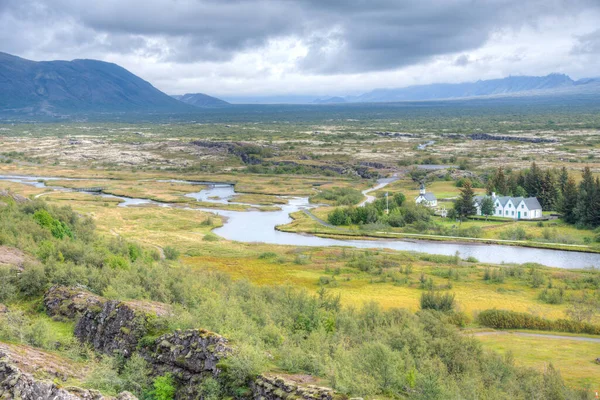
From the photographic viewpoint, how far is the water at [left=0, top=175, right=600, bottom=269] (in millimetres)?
75225

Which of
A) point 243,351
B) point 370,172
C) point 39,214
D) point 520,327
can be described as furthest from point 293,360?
point 370,172

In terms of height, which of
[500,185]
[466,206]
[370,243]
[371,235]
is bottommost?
[370,243]

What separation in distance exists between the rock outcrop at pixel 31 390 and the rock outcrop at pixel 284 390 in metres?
5.22

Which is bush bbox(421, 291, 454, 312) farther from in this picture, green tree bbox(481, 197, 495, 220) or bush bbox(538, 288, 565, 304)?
green tree bbox(481, 197, 495, 220)

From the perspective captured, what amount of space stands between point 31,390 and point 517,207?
309 feet

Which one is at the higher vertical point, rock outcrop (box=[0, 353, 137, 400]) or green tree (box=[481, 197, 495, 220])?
rock outcrop (box=[0, 353, 137, 400])

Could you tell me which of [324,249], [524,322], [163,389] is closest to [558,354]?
[524,322]

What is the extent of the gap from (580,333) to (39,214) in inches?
2110

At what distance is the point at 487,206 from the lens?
330ft

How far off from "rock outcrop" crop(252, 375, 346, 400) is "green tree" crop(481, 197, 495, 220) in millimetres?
86238

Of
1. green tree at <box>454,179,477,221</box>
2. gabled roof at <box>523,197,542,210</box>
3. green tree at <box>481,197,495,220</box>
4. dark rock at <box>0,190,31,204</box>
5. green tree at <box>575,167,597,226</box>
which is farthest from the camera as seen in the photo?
green tree at <box>481,197,495,220</box>

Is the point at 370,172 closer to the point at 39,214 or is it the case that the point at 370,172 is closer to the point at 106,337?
the point at 39,214

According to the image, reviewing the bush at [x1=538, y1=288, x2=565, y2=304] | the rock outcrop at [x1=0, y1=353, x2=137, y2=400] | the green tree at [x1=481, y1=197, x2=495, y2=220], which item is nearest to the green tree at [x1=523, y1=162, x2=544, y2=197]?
the green tree at [x1=481, y1=197, x2=495, y2=220]

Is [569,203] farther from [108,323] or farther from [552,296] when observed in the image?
[108,323]
